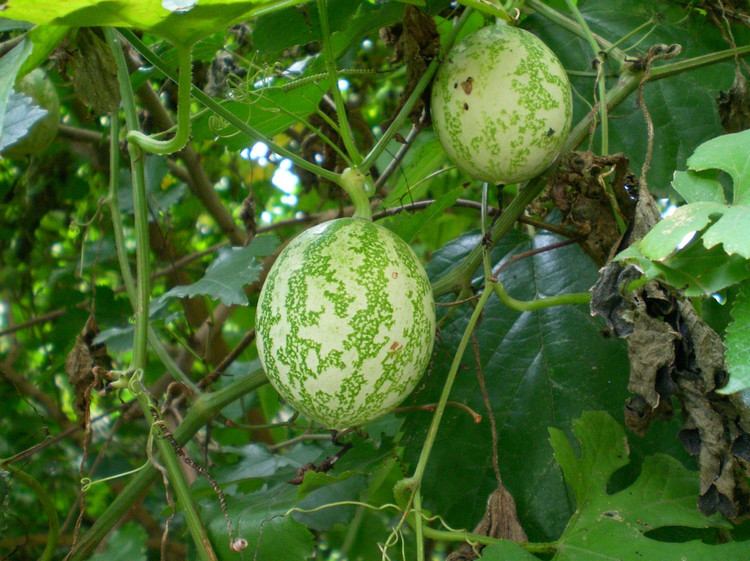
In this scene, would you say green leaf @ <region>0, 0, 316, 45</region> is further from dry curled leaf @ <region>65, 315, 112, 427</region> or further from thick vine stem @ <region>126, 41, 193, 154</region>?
dry curled leaf @ <region>65, 315, 112, 427</region>

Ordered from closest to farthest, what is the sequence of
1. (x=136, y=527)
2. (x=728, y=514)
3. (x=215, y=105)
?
(x=728, y=514) < (x=215, y=105) < (x=136, y=527)

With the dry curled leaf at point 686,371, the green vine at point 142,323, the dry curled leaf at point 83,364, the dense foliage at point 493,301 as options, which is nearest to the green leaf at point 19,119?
the dense foliage at point 493,301

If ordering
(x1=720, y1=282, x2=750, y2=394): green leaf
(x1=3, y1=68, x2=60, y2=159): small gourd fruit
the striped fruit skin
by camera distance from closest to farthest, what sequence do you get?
1. (x1=720, y1=282, x2=750, y2=394): green leaf
2. the striped fruit skin
3. (x1=3, y1=68, x2=60, y2=159): small gourd fruit

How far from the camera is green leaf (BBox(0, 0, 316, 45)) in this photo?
782 mm

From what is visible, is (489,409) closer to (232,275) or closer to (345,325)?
(345,325)

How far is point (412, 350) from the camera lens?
1057 millimetres

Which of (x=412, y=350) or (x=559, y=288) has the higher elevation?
(x=412, y=350)

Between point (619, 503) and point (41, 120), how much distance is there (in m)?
1.78

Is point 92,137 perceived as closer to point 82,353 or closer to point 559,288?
point 82,353

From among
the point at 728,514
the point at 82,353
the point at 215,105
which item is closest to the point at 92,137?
the point at 82,353

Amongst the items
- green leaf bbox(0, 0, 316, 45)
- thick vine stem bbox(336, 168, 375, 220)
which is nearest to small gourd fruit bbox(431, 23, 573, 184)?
thick vine stem bbox(336, 168, 375, 220)

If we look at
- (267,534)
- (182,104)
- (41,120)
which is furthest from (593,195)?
(41,120)

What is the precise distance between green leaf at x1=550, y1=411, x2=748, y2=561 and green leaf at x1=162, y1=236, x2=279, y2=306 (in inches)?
24.3

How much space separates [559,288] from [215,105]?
836 millimetres
